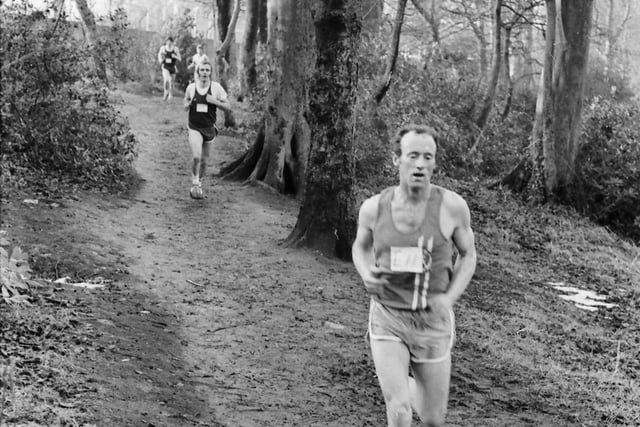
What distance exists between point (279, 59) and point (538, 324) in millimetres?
6531

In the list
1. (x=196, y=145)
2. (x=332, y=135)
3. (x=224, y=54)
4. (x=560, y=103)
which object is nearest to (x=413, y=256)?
(x=332, y=135)

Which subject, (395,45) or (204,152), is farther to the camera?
(395,45)

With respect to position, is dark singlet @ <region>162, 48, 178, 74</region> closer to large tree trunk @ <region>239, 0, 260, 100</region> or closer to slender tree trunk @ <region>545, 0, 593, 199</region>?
large tree trunk @ <region>239, 0, 260, 100</region>

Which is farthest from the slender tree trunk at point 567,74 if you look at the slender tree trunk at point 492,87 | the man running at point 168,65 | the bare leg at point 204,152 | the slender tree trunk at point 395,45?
the man running at point 168,65

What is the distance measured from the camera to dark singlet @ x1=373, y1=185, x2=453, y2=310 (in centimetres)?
493

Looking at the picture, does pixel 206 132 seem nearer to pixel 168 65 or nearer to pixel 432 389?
pixel 432 389

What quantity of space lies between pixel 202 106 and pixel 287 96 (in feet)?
6.00

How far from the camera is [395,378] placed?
495 centimetres

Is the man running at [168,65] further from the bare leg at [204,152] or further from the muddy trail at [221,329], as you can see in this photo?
the muddy trail at [221,329]

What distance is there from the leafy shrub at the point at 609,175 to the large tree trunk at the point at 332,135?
9073 mm

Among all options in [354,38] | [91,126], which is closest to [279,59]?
[91,126]

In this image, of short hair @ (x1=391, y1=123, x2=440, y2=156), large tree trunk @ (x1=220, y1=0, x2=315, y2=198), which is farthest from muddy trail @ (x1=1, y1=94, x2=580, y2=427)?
short hair @ (x1=391, y1=123, x2=440, y2=156)

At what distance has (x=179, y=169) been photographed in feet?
56.5

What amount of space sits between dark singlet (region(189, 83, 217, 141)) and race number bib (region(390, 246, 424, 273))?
368 inches
